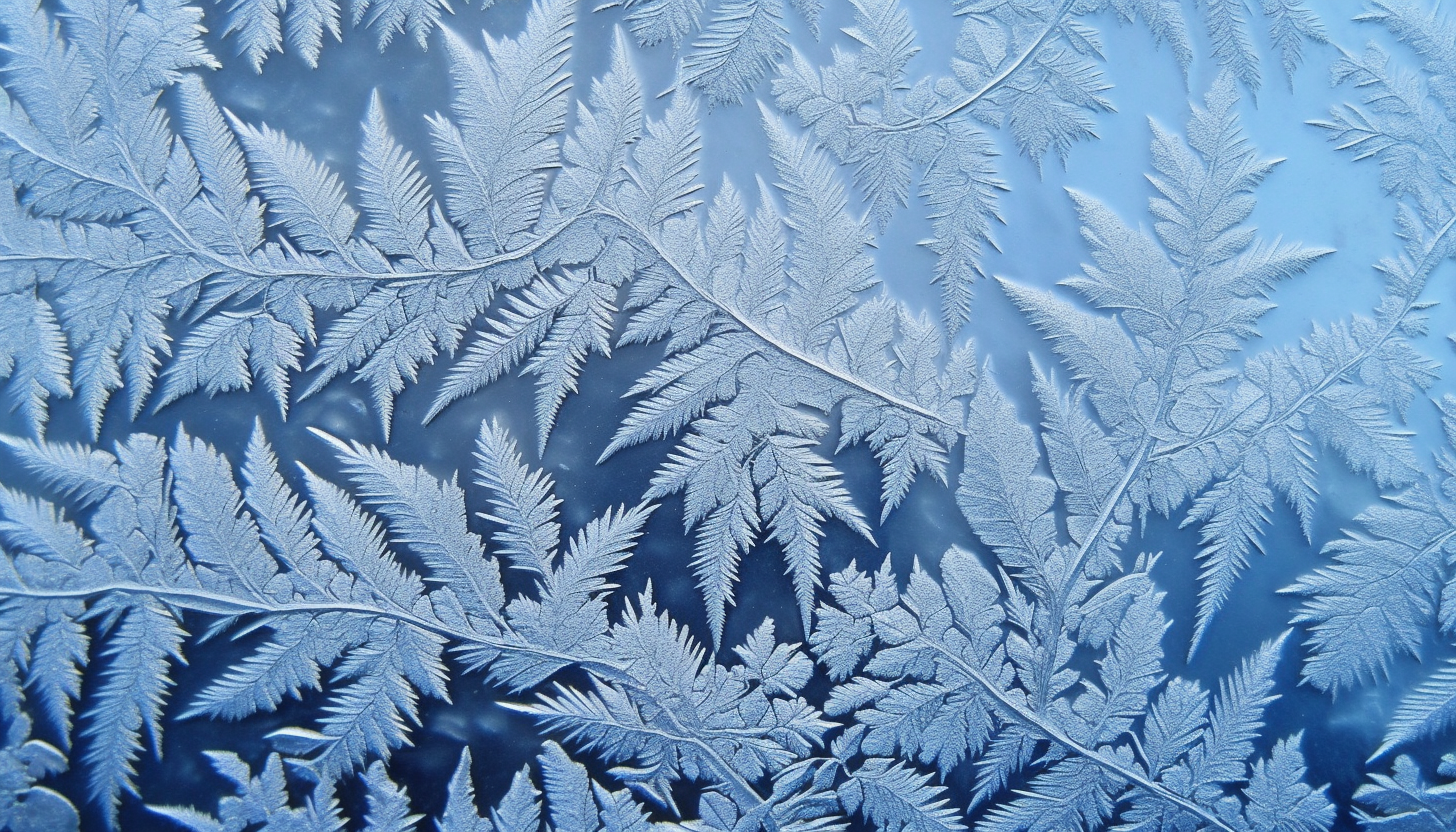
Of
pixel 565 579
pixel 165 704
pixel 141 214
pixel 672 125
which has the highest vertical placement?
pixel 672 125

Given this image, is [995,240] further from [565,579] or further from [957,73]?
[565,579]

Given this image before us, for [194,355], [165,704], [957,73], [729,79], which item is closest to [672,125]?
[729,79]

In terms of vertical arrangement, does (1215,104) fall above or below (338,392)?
above

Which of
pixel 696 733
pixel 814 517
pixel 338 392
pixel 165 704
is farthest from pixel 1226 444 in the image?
pixel 165 704

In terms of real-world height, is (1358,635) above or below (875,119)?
below

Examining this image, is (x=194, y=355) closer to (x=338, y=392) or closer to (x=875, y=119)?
(x=338, y=392)

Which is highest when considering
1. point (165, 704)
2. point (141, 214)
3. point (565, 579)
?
point (141, 214)
